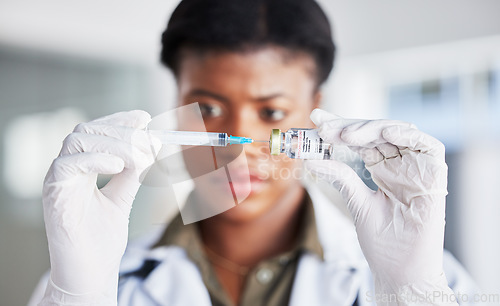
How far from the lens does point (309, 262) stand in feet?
4.10

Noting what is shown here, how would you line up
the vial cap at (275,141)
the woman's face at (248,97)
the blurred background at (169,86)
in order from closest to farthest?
the vial cap at (275,141) → the woman's face at (248,97) → the blurred background at (169,86)

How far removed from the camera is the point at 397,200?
3.08 ft

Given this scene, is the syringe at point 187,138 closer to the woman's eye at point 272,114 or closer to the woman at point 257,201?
the woman at point 257,201

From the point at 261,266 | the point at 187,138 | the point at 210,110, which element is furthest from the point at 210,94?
the point at 261,266

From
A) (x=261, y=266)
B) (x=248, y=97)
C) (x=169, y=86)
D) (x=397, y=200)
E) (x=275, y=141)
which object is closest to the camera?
(x=275, y=141)

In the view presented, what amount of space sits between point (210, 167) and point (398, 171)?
0.54 meters

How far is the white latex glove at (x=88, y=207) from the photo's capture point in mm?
843

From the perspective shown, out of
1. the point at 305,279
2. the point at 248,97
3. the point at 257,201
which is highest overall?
the point at 248,97

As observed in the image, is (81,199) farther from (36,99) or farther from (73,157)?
(36,99)

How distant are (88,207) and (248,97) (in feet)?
1.85

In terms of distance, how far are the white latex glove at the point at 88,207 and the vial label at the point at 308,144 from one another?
1.07 ft

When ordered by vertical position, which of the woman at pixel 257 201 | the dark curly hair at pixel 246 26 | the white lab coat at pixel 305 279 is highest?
the dark curly hair at pixel 246 26

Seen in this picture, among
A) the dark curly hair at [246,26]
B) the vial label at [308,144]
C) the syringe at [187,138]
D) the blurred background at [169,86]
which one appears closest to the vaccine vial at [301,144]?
the vial label at [308,144]

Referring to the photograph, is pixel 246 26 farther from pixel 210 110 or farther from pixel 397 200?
pixel 397 200
